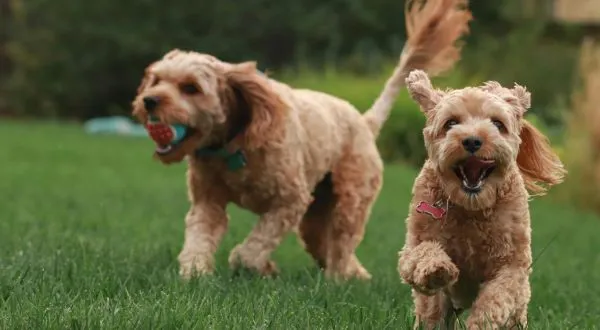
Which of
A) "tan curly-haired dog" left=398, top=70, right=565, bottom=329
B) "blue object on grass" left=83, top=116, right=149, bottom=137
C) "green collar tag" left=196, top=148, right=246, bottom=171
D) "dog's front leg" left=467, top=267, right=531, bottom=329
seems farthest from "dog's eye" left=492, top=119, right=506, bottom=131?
"blue object on grass" left=83, top=116, right=149, bottom=137

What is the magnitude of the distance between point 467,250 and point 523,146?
0.59 meters

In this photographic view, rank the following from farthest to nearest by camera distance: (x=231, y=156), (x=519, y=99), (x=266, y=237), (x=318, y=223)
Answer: (x=318, y=223) < (x=266, y=237) < (x=231, y=156) < (x=519, y=99)

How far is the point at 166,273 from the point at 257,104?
48.8 inches

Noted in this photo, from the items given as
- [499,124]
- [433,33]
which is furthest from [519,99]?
[433,33]

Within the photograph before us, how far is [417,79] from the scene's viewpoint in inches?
173

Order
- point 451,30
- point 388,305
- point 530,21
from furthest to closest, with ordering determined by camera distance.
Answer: point 530,21
point 451,30
point 388,305

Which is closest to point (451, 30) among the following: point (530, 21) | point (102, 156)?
point (102, 156)

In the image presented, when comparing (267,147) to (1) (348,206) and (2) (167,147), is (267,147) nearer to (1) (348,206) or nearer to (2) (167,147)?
(2) (167,147)

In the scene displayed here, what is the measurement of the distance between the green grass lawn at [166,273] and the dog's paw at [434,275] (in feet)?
0.88

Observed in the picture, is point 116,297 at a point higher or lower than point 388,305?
higher

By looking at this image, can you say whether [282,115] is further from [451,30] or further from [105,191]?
[105,191]

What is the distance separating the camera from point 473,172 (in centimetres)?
399

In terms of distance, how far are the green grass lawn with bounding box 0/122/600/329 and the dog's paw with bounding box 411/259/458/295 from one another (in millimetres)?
268

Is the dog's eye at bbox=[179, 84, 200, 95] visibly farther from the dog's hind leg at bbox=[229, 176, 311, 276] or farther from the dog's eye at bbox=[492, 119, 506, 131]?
the dog's eye at bbox=[492, 119, 506, 131]
